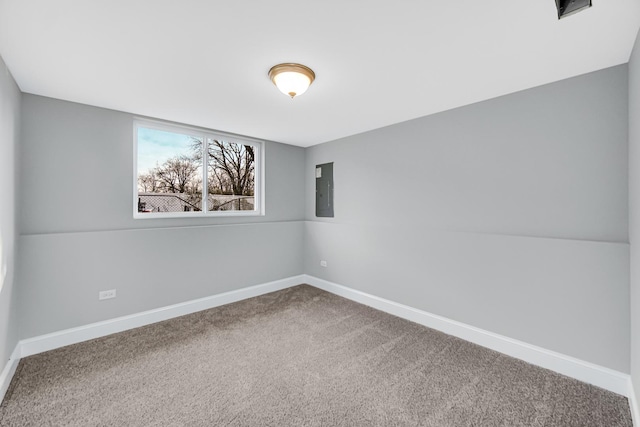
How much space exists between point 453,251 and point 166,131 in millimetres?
3633

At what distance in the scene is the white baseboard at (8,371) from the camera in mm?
1966

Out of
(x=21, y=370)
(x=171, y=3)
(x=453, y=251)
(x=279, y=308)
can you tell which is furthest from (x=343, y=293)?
(x=171, y=3)

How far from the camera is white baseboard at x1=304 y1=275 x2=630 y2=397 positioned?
2.04 m

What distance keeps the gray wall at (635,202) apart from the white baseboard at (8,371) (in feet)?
13.8

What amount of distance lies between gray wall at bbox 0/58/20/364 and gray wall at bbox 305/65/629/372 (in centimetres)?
343

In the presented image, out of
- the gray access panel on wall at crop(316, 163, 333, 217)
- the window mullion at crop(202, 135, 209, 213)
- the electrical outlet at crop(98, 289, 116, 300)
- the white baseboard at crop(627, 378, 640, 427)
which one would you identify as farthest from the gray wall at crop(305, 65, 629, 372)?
the electrical outlet at crop(98, 289, 116, 300)

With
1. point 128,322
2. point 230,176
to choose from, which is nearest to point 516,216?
point 230,176

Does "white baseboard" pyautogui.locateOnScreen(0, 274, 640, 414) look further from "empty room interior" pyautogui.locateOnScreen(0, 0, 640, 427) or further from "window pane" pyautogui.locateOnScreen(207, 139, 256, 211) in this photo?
"window pane" pyautogui.locateOnScreen(207, 139, 256, 211)

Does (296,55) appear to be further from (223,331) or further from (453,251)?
(223,331)

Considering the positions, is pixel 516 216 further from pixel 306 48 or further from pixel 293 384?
pixel 293 384

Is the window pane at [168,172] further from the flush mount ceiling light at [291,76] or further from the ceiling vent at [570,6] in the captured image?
the ceiling vent at [570,6]

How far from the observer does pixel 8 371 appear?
6.98 feet

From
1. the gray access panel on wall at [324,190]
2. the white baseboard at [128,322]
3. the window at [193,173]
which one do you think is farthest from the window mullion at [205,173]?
the gray access panel on wall at [324,190]

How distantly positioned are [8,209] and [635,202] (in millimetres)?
4501
